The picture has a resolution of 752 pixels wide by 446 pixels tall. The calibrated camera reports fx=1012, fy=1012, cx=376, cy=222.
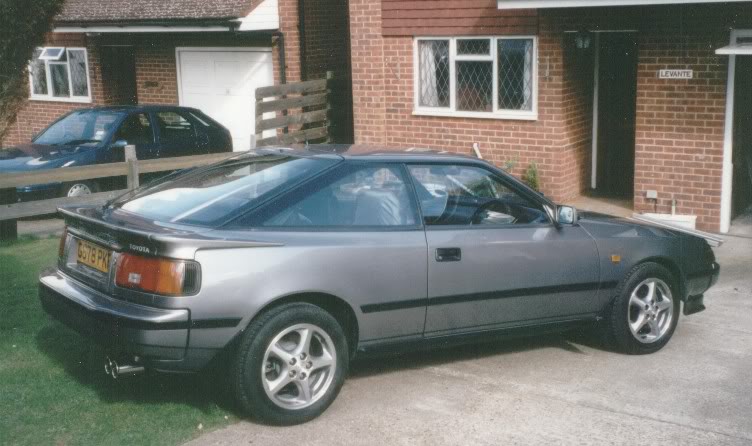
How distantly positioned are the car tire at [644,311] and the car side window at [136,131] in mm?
9523

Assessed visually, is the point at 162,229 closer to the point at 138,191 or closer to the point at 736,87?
the point at 138,191

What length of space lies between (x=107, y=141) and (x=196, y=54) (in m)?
4.79

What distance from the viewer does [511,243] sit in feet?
21.8

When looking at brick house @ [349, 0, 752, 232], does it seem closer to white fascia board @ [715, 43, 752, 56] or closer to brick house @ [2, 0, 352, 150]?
white fascia board @ [715, 43, 752, 56]

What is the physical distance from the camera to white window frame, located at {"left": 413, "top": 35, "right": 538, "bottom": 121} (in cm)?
1393

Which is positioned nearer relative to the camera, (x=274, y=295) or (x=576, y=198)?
(x=274, y=295)

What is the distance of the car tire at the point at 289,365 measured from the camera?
5.64 m

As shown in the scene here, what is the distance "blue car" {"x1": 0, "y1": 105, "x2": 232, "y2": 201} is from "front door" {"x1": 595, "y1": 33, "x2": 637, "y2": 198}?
5.87 meters

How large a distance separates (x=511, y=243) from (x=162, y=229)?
7.54ft

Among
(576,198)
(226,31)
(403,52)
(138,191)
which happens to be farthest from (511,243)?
(226,31)

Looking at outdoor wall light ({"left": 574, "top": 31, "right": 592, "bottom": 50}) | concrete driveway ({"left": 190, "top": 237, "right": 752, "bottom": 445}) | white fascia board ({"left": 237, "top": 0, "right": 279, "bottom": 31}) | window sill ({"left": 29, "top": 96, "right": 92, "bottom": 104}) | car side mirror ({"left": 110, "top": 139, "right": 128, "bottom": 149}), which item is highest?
white fascia board ({"left": 237, "top": 0, "right": 279, "bottom": 31})

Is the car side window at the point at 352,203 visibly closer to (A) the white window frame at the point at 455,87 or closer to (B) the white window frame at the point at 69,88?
(A) the white window frame at the point at 455,87

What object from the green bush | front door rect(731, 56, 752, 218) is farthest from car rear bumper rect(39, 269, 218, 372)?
front door rect(731, 56, 752, 218)

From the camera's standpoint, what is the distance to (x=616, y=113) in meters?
14.7
